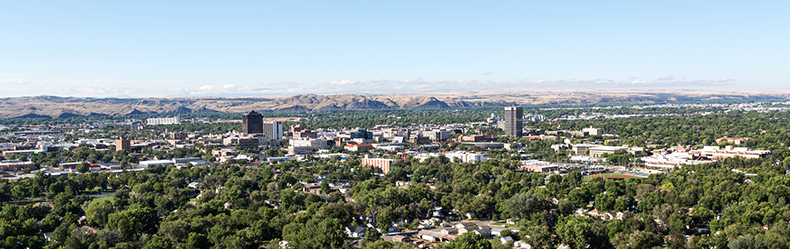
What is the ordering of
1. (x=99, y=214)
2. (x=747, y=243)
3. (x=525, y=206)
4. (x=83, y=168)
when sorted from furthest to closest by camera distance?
(x=83, y=168) → (x=99, y=214) → (x=525, y=206) → (x=747, y=243)

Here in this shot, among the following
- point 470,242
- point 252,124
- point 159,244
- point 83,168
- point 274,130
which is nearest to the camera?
point 470,242

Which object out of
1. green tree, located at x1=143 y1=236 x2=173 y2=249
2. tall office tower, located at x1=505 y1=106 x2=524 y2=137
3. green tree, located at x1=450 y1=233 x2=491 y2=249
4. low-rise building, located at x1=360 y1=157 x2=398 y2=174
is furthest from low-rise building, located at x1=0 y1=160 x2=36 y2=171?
tall office tower, located at x1=505 y1=106 x2=524 y2=137

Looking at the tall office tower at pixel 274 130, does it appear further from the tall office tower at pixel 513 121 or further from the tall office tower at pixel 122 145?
the tall office tower at pixel 513 121

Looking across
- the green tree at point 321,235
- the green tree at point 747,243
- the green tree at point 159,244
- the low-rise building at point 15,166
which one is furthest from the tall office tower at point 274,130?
the green tree at point 747,243

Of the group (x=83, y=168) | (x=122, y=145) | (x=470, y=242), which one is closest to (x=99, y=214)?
(x=470, y=242)

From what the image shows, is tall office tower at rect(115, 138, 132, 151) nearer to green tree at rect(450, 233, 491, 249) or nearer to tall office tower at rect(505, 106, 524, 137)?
tall office tower at rect(505, 106, 524, 137)

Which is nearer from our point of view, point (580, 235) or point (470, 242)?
point (470, 242)

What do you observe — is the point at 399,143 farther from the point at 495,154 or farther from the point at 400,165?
the point at 400,165

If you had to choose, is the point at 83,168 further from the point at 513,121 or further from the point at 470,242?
the point at 513,121

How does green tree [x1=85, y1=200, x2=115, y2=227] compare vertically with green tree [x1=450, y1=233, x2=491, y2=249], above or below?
below
